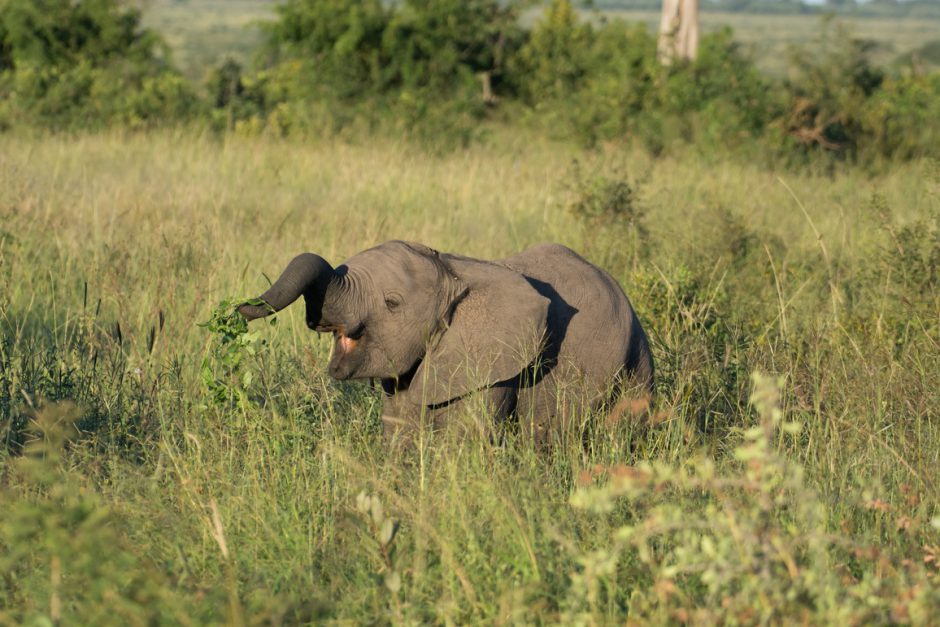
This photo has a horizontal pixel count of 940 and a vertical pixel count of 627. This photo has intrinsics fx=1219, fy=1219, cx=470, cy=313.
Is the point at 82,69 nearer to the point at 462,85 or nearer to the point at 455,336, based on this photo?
the point at 462,85

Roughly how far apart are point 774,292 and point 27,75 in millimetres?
9438

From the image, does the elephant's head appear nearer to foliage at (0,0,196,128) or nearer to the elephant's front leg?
the elephant's front leg

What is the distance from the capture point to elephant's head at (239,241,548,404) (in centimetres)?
412

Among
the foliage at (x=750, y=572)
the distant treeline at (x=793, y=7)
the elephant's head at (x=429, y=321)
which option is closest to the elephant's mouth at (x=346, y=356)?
the elephant's head at (x=429, y=321)

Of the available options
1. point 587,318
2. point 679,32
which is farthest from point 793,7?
point 587,318

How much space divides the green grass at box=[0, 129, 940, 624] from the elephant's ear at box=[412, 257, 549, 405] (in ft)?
0.75

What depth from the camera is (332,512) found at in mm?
3635

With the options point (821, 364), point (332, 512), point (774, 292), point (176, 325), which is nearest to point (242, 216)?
point (176, 325)

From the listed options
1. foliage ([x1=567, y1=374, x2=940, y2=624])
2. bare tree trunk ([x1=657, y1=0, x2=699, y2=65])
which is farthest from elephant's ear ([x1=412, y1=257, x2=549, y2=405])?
bare tree trunk ([x1=657, y1=0, x2=699, y2=65])

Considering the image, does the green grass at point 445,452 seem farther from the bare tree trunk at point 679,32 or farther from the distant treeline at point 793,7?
the distant treeline at point 793,7

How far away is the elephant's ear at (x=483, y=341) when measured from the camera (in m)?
4.20

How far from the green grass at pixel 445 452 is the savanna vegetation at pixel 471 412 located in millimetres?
23

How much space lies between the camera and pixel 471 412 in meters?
4.06

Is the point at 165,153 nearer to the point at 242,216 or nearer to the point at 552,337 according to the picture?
the point at 242,216
